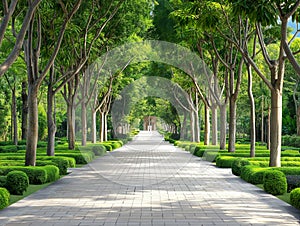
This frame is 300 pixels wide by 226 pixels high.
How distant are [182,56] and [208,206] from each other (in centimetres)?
2169

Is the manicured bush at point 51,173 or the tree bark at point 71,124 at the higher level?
the tree bark at point 71,124

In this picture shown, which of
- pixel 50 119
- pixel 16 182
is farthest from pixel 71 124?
pixel 16 182

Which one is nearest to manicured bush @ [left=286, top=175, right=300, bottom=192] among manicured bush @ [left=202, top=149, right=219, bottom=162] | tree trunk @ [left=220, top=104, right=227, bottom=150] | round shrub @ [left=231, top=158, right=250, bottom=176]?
round shrub @ [left=231, top=158, right=250, bottom=176]

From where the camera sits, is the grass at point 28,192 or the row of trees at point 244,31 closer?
the row of trees at point 244,31

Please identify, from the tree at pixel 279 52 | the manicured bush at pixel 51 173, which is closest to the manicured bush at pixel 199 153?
the tree at pixel 279 52

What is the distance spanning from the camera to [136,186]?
16953mm

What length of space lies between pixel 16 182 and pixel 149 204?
3896 mm

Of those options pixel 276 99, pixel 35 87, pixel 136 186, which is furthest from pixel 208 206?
pixel 35 87

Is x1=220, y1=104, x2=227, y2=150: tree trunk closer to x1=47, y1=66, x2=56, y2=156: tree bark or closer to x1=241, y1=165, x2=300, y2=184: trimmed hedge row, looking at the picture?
x1=47, y1=66, x2=56, y2=156: tree bark

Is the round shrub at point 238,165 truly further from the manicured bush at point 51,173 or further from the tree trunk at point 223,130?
the tree trunk at point 223,130

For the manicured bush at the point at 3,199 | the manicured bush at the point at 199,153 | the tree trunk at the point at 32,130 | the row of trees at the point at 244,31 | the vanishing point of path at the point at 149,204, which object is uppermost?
the row of trees at the point at 244,31

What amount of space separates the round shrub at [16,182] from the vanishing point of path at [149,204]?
438 millimetres

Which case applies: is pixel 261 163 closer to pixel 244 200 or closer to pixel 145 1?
pixel 244 200

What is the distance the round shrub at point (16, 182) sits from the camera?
1415 cm
